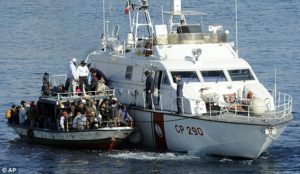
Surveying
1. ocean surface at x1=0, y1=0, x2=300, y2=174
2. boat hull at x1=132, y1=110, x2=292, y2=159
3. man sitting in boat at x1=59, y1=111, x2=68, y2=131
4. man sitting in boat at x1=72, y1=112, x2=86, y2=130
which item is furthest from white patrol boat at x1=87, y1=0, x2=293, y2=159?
man sitting in boat at x1=59, y1=111, x2=68, y2=131

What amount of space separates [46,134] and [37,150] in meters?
0.76

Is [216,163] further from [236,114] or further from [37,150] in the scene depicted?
[37,150]

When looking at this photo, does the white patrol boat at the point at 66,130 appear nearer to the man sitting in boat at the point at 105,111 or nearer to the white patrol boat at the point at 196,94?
the man sitting in boat at the point at 105,111

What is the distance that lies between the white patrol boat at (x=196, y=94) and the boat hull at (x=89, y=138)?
1.29 meters

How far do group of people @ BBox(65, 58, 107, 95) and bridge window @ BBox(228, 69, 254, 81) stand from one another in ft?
18.0

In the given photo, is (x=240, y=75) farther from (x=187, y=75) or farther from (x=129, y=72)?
(x=129, y=72)

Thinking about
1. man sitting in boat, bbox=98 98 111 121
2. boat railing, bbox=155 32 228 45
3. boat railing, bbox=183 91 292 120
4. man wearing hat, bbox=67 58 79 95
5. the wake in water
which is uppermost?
boat railing, bbox=155 32 228 45

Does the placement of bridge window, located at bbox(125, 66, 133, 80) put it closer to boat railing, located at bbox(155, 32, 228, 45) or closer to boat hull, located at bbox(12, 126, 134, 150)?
boat railing, located at bbox(155, 32, 228, 45)

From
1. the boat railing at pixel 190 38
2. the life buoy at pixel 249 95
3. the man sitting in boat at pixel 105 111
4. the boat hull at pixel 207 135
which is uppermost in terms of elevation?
the boat railing at pixel 190 38

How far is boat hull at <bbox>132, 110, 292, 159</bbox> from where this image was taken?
37.6 metres

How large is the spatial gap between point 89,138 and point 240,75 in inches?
256

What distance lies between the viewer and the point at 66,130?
136 ft

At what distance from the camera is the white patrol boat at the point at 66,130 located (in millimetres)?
40500

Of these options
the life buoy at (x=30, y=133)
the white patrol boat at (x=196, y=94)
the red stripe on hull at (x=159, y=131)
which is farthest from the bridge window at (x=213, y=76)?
the life buoy at (x=30, y=133)
